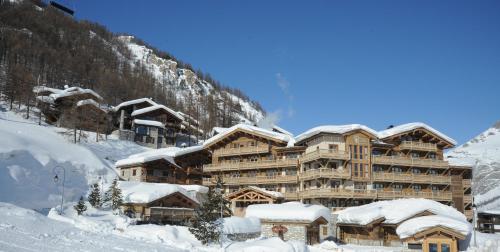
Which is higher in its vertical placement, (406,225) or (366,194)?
(366,194)

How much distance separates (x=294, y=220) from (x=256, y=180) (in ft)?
56.7

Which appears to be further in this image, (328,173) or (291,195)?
(291,195)

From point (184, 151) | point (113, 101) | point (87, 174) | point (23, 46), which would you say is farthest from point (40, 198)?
point (23, 46)

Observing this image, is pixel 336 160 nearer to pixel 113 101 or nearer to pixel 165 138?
pixel 165 138

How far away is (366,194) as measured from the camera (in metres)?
47.3

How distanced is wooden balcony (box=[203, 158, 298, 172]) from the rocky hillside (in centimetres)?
2934

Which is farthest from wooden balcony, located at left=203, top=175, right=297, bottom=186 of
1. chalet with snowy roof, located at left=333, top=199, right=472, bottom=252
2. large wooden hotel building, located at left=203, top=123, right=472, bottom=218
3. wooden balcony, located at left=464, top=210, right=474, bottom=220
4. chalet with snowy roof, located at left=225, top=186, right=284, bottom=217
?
wooden balcony, located at left=464, top=210, right=474, bottom=220

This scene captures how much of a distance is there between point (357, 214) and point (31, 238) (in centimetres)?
2843

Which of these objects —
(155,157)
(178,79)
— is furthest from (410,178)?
(178,79)

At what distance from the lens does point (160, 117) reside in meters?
72.3

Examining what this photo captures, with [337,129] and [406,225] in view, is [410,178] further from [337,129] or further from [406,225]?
[406,225]

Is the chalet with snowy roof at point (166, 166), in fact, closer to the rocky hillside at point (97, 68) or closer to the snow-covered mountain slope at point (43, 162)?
the snow-covered mountain slope at point (43, 162)

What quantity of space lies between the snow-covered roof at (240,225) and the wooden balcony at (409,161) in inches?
751

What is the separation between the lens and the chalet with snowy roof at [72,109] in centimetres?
6256
